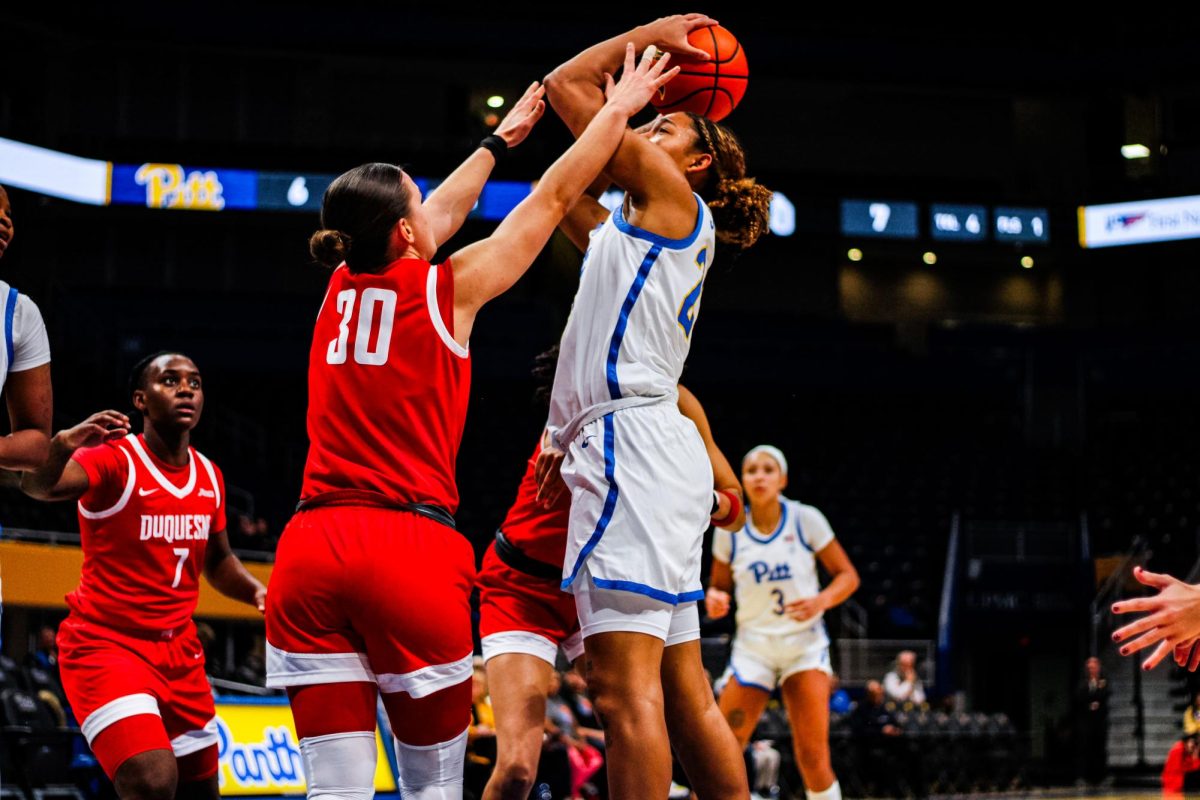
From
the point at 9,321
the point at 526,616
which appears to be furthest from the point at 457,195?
the point at 526,616

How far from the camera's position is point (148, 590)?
519 centimetres

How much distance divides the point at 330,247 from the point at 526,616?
5.41ft

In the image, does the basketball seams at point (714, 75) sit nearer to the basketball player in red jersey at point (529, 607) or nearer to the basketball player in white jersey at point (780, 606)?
the basketball player in red jersey at point (529, 607)

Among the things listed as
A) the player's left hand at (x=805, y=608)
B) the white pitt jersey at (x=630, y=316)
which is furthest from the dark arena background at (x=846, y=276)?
the white pitt jersey at (x=630, y=316)

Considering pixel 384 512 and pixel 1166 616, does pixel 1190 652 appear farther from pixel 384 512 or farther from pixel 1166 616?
pixel 384 512

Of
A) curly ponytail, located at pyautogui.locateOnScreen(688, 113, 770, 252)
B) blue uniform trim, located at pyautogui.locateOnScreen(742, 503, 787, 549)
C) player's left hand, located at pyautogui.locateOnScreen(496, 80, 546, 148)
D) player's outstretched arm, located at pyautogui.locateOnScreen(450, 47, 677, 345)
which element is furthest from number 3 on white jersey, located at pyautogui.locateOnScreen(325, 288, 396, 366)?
blue uniform trim, located at pyautogui.locateOnScreen(742, 503, 787, 549)

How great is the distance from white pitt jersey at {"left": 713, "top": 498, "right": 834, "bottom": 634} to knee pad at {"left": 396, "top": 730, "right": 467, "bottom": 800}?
5051mm

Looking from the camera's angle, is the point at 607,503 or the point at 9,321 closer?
the point at 607,503

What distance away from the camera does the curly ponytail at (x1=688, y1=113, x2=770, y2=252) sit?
4301 mm

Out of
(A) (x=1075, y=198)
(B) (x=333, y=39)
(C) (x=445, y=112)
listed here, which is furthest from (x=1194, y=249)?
(B) (x=333, y=39)

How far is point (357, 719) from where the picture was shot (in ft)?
10.8

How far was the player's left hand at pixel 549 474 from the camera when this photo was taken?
13.7 feet

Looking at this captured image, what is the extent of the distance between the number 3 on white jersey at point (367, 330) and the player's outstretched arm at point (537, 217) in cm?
17

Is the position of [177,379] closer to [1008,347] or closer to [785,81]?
[785,81]
